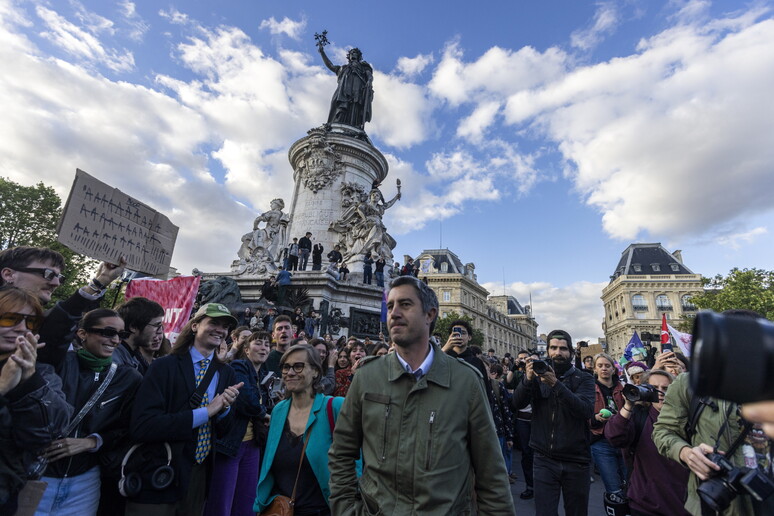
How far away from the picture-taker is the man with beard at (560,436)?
12.3 feet

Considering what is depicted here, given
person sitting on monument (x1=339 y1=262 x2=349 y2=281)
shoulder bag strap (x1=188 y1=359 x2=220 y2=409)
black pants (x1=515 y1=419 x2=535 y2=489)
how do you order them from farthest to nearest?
person sitting on monument (x1=339 y1=262 x2=349 y2=281), black pants (x1=515 y1=419 x2=535 y2=489), shoulder bag strap (x1=188 y1=359 x2=220 y2=409)

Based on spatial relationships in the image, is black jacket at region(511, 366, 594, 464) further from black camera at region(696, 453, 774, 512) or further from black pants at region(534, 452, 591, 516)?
black camera at region(696, 453, 774, 512)

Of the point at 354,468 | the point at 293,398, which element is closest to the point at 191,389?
the point at 293,398

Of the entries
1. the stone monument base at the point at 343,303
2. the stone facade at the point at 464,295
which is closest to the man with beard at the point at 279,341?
the stone monument base at the point at 343,303

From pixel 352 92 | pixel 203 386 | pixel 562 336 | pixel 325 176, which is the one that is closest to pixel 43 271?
pixel 203 386

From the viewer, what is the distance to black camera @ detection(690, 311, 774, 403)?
0.88 metres

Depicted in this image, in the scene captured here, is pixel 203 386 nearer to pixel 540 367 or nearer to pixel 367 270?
pixel 540 367

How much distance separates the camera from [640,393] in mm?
2955

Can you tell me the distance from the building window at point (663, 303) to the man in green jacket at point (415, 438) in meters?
73.5

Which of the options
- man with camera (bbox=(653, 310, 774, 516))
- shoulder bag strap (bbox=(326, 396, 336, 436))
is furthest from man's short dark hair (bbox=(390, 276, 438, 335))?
man with camera (bbox=(653, 310, 774, 516))

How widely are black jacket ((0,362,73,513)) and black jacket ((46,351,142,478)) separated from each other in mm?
372

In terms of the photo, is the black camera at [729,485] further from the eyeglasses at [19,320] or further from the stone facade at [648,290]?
the stone facade at [648,290]

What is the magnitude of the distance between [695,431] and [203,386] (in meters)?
3.50

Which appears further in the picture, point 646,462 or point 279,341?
point 279,341
